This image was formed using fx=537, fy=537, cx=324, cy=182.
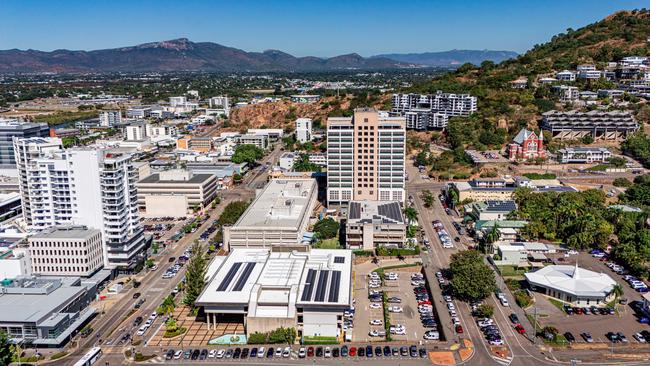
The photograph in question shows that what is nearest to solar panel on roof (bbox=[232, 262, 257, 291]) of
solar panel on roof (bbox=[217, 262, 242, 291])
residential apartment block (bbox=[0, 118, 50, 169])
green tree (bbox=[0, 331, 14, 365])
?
solar panel on roof (bbox=[217, 262, 242, 291])

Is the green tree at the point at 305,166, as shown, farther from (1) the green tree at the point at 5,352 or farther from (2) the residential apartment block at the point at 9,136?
(1) the green tree at the point at 5,352

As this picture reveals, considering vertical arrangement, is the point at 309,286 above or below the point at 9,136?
below

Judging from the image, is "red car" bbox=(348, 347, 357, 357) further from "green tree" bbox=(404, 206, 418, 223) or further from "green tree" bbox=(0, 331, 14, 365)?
"green tree" bbox=(404, 206, 418, 223)

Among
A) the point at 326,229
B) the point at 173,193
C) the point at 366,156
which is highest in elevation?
the point at 366,156

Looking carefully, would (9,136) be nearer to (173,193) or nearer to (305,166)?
(173,193)

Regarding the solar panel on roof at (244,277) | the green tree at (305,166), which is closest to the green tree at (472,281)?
the solar panel on roof at (244,277)

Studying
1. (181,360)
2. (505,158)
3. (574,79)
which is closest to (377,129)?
(505,158)

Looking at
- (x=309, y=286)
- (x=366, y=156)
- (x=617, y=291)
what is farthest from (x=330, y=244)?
(x=617, y=291)
